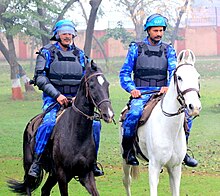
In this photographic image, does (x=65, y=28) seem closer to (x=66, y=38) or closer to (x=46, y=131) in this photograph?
(x=66, y=38)

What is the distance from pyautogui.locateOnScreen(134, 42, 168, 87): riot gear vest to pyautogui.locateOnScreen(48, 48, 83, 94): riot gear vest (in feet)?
2.80

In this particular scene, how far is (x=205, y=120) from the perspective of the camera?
21719mm

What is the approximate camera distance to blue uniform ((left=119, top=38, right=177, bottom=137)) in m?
8.70

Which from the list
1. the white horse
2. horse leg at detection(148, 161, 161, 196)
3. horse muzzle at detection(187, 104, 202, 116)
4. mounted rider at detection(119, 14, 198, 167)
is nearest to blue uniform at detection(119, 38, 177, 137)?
mounted rider at detection(119, 14, 198, 167)

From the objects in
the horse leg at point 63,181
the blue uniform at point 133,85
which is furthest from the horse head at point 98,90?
the blue uniform at point 133,85

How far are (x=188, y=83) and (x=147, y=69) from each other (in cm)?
181

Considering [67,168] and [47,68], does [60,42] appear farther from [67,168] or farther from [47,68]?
[67,168]

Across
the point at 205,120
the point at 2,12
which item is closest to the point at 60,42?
the point at 205,120

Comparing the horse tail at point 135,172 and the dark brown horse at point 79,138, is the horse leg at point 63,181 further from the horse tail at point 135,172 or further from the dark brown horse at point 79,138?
the horse tail at point 135,172

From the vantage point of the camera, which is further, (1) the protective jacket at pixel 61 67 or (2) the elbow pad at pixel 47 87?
(1) the protective jacket at pixel 61 67

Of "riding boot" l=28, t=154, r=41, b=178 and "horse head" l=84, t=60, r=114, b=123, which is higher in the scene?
"horse head" l=84, t=60, r=114, b=123

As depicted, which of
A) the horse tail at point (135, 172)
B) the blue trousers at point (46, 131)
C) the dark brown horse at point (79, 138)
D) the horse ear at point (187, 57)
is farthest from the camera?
the horse tail at point (135, 172)

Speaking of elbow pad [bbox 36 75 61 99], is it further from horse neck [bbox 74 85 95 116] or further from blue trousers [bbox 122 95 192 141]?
blue trousers [bbox 122 95 192 141]

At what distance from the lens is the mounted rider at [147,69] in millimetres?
8859
